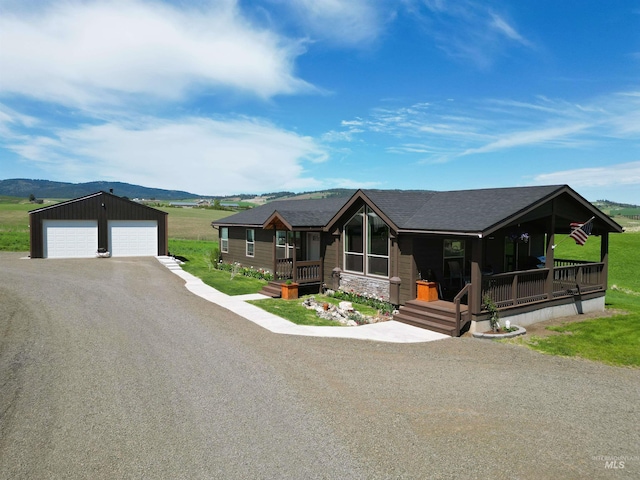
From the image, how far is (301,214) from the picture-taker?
61.6 feet

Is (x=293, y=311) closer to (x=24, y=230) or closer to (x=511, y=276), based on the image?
(x=511, y=276)

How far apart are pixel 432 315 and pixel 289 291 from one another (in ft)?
19.9

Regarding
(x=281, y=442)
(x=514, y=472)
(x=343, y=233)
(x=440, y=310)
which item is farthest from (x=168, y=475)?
(x=343, y=233)

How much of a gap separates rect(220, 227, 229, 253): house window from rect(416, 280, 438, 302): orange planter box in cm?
1489

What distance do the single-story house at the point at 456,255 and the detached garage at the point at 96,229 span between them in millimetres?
15288

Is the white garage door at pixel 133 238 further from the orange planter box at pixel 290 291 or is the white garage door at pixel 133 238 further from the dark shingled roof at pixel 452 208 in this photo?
the orange planter box at pixel 290 291

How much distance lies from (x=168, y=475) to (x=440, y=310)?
8972 mm

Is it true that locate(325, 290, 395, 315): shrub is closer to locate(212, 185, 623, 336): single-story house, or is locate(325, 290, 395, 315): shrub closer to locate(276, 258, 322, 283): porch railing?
locate(212, 185, 623, 336): single-story house

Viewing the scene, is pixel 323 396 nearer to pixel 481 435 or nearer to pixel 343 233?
pixel 481 435

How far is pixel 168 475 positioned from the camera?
16.5ft

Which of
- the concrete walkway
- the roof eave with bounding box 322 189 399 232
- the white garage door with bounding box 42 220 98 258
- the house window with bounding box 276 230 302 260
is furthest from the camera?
the white garage door with bounding box 42 220 98 258

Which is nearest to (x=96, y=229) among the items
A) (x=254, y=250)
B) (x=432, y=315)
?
(x=254, y=250)

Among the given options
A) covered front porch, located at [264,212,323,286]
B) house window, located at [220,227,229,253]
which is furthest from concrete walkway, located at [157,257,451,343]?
house window, located at [220,227,229,253]

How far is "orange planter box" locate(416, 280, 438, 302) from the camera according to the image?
524 inches
